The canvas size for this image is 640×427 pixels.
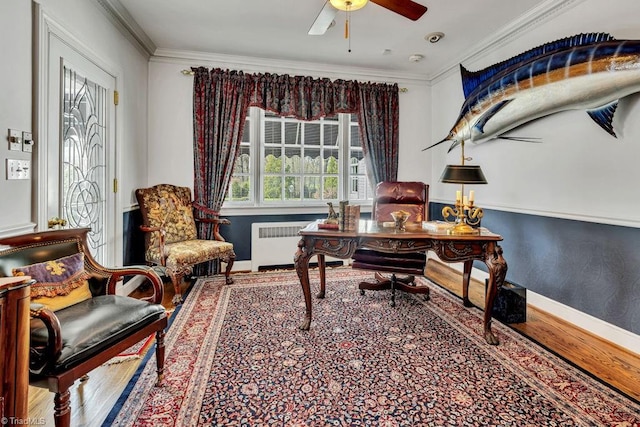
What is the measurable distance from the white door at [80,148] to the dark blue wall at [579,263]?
3.74 m

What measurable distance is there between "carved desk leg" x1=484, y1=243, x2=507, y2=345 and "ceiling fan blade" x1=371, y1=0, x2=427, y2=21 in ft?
5.31

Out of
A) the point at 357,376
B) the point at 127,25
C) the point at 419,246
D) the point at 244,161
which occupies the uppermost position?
the point at 127,25

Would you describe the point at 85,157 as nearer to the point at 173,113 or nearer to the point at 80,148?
the point at 80,148

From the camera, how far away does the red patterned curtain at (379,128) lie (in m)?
4.37

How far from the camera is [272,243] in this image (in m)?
4.22

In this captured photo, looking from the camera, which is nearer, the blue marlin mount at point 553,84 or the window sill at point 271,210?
the blue marlin mount at point 553,84

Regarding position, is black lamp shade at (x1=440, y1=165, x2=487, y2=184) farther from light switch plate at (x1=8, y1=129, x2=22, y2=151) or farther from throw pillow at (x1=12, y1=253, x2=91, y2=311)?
light switch plate at (x1=8, y1=129, x2=22, y2=151)

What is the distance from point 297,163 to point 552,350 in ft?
10.7

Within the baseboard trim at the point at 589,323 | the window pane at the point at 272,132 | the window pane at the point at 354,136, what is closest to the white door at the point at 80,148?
the window pane at the point at 272,132

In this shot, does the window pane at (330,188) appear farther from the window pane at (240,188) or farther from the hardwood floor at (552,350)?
the hardwood floor at (552,350)

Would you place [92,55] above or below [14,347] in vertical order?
above

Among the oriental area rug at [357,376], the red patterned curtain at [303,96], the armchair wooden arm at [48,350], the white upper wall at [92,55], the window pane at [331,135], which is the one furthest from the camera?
the window pane at [331,135]

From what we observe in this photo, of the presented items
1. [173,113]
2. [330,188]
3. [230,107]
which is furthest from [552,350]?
[173,113]

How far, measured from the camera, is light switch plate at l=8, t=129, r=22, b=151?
1788 mm
